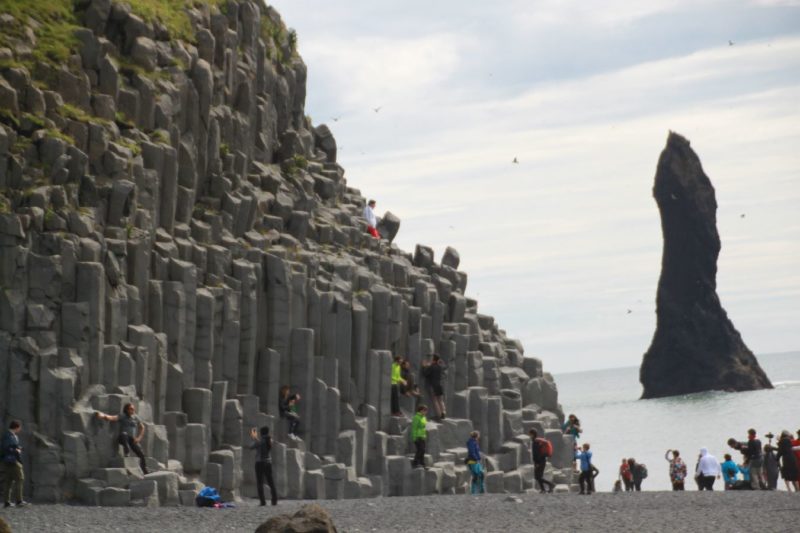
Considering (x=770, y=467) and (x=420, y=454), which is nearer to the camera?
(x=770, y=467)

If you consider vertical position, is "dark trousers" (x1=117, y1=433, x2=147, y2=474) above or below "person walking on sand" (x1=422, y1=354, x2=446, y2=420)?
below

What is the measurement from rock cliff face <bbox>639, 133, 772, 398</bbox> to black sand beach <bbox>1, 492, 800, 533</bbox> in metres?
128

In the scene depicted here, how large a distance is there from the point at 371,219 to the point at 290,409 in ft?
40.4

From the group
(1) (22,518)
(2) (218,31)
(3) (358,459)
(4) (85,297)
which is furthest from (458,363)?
(1) (22,518)

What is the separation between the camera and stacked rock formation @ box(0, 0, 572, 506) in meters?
40.5

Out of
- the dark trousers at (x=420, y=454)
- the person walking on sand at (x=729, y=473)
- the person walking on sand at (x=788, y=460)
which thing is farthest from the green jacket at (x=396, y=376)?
the person walking on sand at (x=788, y=460)

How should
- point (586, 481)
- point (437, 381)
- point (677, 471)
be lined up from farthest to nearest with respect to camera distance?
point (437, 381)
point (677, 471)
point (586, 481)

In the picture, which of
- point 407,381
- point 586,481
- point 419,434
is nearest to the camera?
point 586,481

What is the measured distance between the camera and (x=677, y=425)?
13562 centimetres

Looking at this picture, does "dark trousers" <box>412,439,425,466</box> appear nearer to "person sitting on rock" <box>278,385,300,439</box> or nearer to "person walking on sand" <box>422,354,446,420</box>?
"person walking on sand" <box>422,354,446,420</box>

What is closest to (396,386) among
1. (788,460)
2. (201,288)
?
(201,288)

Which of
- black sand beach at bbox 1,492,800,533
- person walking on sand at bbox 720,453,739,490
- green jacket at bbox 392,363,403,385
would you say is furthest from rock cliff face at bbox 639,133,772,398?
black sand beach at bbox 1,492,800,533

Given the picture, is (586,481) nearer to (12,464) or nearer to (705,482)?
(705,482)

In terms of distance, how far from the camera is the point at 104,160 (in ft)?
144
